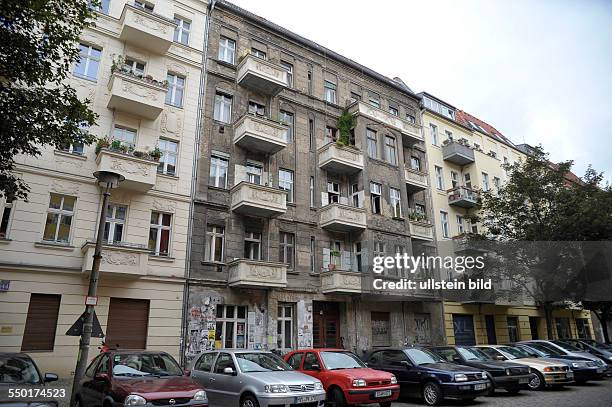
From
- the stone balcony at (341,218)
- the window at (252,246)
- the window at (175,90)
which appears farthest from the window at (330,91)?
the window at (252,246)

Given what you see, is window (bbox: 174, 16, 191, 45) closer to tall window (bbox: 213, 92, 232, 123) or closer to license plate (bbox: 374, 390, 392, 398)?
tall window (bbox: 213, 92, 232, 123)

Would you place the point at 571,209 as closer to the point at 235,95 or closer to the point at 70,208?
the point at 235,95

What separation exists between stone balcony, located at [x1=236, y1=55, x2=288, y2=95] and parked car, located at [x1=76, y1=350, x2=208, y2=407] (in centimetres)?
1577

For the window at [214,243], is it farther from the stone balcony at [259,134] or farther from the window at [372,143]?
the window at [372,143]

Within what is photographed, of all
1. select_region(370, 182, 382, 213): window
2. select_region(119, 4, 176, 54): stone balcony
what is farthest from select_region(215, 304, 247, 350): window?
select_region(119, 4, 176, 54): stone balcony

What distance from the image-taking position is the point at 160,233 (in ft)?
59.4

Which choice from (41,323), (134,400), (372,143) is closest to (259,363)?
(134,400)

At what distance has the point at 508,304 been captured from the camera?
3053cm

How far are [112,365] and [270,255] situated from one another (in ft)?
39.3

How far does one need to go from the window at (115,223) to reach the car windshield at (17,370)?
8.77 m

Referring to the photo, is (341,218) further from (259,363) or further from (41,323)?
(41,323)

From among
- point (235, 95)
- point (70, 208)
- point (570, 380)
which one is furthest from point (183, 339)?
point (570, 380)

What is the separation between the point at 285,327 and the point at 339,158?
9576 mm

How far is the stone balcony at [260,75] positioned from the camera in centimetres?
2172
